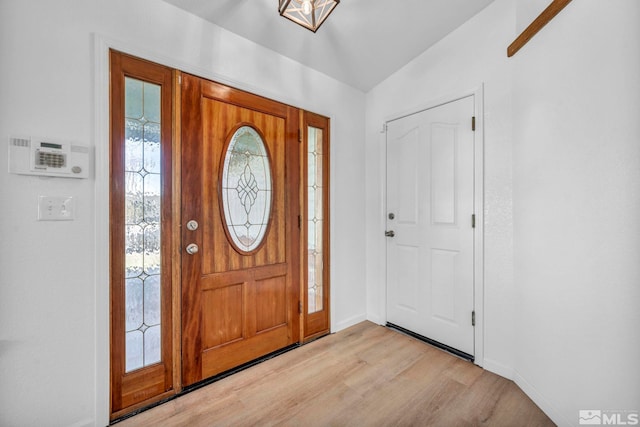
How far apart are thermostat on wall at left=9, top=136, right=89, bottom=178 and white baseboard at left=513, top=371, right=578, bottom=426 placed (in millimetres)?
2868

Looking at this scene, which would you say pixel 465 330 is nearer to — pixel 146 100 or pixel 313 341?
pixel 313 341

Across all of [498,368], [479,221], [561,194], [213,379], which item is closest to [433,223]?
[479,221]

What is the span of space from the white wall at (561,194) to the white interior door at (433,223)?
0.17 m

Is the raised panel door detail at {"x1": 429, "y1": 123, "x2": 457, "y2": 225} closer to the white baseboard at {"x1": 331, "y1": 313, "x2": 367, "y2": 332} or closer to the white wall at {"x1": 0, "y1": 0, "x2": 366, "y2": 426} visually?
the white baseboard at {"x1": 331, "y1": 313, "x2": 367, "y2": 332}

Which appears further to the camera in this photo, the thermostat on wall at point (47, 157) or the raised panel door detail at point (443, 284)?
the raised panel door detail at point (443, 284)

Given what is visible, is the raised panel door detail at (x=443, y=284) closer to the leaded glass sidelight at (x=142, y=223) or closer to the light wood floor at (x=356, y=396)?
the light wood floor at (x=356, y=396)

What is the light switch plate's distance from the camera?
4.52 feet

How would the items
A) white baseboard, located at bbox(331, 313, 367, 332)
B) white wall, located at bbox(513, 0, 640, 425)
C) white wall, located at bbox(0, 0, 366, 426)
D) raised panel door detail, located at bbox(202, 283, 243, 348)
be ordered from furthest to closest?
white baseboard, located at bbox(331, 313, 367, 332)
raised panel door detail, located at bbox(202, 283, 243, 348)
white wall, located at bbox(0, 0, 366, 426)
white wall, located at bbox(513, 0, 640, 425)

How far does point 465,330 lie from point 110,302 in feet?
8.17

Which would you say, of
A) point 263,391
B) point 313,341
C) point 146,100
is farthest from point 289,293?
point 146,100

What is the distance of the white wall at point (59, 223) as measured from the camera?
4.28 ft

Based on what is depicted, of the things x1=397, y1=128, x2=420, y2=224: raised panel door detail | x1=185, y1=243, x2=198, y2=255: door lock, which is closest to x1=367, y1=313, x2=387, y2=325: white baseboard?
x1=397, y1=128, x2=420, y2=224: raised panel door detail

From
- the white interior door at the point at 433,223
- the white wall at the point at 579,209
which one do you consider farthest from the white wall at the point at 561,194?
the white interior door at the point at 433,223

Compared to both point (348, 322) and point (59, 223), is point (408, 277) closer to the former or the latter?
point (348, 322)
